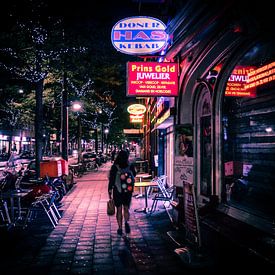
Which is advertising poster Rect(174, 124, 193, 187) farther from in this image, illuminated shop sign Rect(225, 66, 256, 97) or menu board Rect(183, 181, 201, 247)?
illuminated shop sign Rect(225, 66, 256, 97)

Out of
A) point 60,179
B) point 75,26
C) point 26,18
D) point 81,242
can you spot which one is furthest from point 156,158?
point 81,242

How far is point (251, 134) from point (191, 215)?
2.55m

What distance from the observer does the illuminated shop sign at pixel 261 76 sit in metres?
6.53

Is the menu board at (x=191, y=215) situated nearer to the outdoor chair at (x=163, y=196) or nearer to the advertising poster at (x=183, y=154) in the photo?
the advertising poster at (x=183, y=154)

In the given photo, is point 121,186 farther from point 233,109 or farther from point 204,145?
point 233,109

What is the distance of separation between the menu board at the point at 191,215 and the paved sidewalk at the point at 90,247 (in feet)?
1.60

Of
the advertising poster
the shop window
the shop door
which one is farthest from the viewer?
the shop door

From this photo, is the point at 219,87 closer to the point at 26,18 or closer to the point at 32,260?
the point at 32,260

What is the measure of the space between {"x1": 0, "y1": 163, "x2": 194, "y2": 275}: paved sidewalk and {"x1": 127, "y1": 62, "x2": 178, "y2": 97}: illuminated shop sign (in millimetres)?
3635

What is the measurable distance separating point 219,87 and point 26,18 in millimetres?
9230

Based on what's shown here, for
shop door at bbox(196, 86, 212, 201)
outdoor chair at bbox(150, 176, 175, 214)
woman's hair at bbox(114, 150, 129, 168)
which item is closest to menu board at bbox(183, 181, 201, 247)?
woman's hair at bbox(114, 150, 129, 168)

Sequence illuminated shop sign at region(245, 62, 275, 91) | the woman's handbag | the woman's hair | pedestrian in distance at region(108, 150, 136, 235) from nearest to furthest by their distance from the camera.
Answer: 1. illuminated shop sign at region(245, 62, 275, 91)
2. the woman's handbag
3. pedestrian in distance at region(108, 150, 136, 235)
4. the woman's hair

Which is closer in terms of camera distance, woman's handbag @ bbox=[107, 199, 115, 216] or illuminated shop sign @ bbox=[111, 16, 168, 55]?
woman's handbag @ bbox=[107, 199, 115, 216]

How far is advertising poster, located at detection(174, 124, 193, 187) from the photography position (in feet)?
22.0
